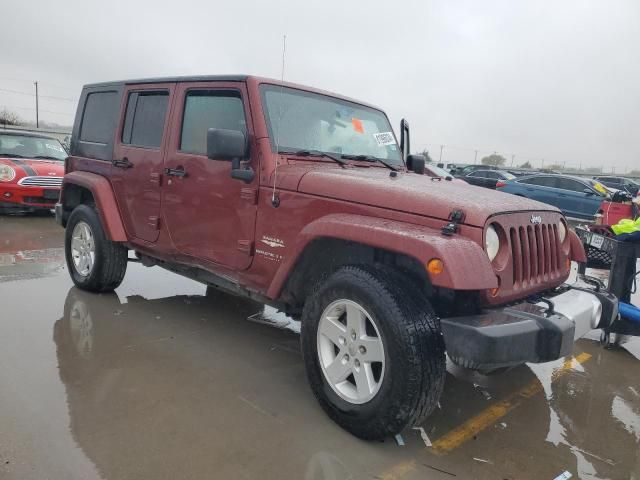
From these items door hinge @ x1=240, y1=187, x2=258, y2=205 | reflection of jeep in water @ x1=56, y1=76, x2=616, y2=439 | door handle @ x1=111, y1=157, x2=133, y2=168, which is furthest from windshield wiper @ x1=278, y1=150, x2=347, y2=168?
door handle @ x1=111, y1=157, x2=133, y2=168

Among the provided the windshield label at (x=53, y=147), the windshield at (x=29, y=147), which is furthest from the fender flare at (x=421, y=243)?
the windshield label at (x=53, y=147)

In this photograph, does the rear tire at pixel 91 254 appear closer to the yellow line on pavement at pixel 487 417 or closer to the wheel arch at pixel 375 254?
the wheel arch at pixel 375 254

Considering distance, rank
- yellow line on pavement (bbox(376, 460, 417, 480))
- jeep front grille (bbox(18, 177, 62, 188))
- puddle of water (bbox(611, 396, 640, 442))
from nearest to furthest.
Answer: yellow line on pavement (bbox(376, 460, 417, 480)) < puddle of water (bbox(611, 396, 640, 442)) < jeep front grille (bbox(18, 177, 62, 188))

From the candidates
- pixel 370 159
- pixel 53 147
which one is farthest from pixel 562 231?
pixel 53 147

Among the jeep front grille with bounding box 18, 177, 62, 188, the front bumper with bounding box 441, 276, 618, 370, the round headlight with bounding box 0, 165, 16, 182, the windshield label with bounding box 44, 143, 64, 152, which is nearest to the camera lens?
the front bumper with bounding box 441, 276, 618, 370

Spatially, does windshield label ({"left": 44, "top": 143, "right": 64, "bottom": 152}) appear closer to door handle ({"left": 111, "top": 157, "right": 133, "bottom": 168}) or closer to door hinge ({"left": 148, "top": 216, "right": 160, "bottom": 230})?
door handle ({"left": 111, "top": 157, "right": 133, "bottom": 168})

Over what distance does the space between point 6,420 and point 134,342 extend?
1.22 metres

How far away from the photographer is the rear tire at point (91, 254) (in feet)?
15.4

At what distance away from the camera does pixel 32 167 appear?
8.80 m

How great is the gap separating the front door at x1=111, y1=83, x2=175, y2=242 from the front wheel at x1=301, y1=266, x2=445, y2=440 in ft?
6.57

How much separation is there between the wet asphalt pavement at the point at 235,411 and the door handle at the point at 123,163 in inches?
50.6

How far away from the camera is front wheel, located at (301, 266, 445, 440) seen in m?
2.42

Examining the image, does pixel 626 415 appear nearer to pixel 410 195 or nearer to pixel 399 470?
pixel 399 470

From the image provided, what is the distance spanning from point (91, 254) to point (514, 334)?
4.01 m
